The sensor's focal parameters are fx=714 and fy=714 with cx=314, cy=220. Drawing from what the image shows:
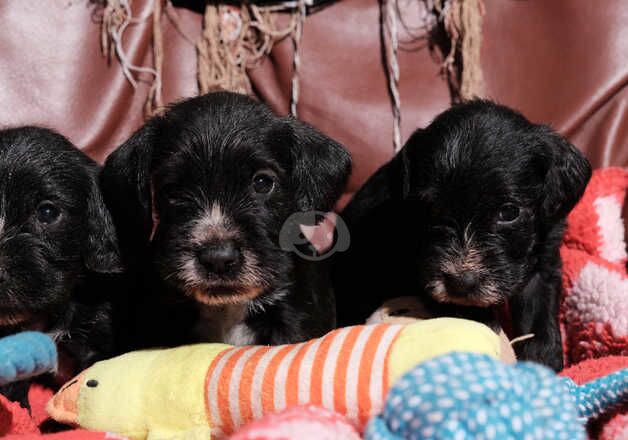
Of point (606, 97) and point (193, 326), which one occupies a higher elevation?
point (606, 97)

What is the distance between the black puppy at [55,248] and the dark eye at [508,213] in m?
1.17

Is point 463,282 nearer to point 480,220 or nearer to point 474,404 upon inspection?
point 480,220

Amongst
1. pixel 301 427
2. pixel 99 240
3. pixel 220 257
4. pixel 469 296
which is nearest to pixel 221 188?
pixel 220 257

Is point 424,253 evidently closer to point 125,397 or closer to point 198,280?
point 198,280

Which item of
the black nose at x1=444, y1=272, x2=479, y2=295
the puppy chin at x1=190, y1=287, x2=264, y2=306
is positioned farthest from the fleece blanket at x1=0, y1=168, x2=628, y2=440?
the puppy chin at x1=190, y1=287, x2=264, y2=306

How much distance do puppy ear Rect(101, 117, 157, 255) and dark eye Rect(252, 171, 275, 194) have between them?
1.14ft

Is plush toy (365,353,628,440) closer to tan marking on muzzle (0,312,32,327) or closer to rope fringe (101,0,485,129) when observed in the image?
tan marking on muzzle (0,312,32,327)

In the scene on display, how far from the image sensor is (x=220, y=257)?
1831mm

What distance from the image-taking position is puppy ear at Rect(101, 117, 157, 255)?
84.9 inches

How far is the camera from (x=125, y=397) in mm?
1666

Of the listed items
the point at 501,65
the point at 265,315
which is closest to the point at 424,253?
the point at 265,315

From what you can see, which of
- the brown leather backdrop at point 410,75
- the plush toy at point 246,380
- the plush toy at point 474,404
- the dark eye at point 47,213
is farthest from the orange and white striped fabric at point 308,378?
the brown leather backdrop at point 410,75

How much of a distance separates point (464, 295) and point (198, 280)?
2.50 ft

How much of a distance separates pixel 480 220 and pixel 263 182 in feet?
2.10
